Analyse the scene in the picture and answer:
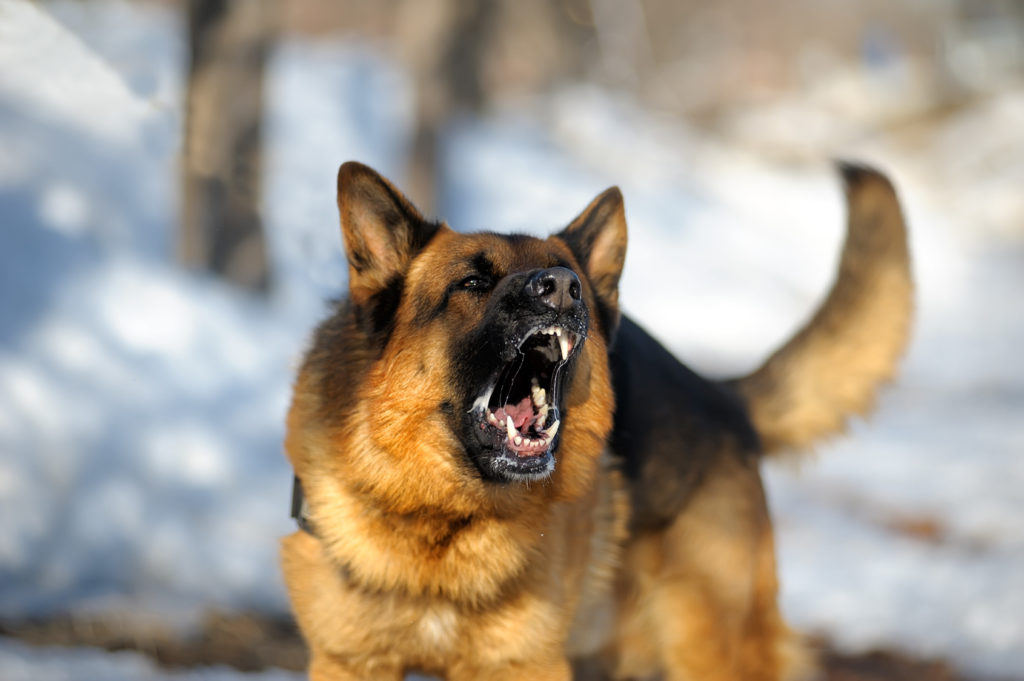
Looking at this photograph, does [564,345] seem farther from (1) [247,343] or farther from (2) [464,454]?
(1) [247,343]

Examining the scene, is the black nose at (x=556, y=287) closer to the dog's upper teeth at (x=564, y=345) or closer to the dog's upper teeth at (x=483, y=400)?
the dog's upper teeth at (x=564, y=345)

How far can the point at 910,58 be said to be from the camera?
1476 inches

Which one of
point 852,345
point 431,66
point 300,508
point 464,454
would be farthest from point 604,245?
point 431,66

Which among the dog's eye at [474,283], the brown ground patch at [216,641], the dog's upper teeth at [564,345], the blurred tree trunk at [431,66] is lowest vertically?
the brown ground patch at [216,641]

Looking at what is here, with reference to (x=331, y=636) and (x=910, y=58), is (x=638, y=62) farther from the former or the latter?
(x=331, y=636)

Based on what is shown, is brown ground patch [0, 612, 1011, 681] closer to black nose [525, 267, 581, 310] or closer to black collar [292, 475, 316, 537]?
black collar [292, 475, 316, 537]

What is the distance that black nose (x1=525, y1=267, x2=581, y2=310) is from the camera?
2.53m

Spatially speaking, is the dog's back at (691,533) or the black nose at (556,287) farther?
the dog's back at (691,533)

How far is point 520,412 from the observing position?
291 cm

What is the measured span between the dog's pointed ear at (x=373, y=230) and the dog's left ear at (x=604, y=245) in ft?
1.86

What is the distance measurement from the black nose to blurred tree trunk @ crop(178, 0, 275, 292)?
4.83 metres

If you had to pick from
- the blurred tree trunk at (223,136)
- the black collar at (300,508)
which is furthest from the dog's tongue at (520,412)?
the blurred tree trunk at (223,136)

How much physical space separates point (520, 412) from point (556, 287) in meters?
0.54

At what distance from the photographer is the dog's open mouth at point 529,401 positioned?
2717 mm
